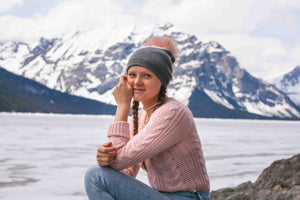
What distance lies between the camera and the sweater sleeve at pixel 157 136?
3.26 metres

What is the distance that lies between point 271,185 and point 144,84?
468 cm

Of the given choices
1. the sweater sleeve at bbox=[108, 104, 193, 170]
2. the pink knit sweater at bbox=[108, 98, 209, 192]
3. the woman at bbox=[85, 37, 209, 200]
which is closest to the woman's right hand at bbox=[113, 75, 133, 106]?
the woman at bbox=[85, 37, 209, 200]

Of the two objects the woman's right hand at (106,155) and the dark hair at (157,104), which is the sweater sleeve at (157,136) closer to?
the woman's right hand at (106,155)

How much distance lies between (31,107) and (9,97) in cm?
1242

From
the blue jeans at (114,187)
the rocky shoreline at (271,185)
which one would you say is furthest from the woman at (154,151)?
the rocky shoreline at (271,185)

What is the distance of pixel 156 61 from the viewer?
3541 mm

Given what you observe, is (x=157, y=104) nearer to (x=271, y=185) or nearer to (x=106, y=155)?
(x=106, y=155)

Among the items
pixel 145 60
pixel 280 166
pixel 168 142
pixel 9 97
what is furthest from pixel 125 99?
pixel 9 97

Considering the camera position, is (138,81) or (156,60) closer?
(156,60)

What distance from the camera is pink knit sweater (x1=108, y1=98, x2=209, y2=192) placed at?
3275 mm

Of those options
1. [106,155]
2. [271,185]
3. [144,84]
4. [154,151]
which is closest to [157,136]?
[154,151]

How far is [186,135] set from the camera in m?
3.38

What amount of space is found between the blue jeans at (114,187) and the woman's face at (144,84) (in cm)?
82

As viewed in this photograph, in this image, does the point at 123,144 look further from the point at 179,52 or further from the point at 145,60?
the point at 179,52
